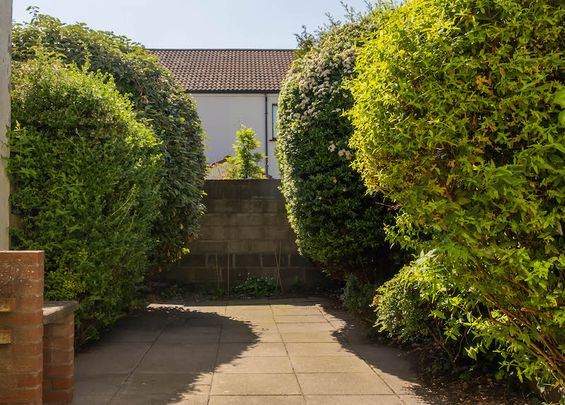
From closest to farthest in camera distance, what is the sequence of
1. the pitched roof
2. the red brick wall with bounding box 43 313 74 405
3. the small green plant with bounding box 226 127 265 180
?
1. the red brick wall with bounding box 43 313 74 405
2. the small green plant with bounding box 226 127 265 180
3. the pitched roof

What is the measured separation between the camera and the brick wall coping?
3.90 metres

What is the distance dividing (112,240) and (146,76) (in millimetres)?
3088

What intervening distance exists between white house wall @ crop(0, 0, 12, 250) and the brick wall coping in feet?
3.52

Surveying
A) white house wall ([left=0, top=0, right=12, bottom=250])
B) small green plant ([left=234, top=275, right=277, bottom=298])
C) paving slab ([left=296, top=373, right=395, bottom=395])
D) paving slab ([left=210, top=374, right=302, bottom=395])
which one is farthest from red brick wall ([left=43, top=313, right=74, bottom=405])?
small green plant ([left=234, top=275, right=277, bottom=298])

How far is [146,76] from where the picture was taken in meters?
7.51

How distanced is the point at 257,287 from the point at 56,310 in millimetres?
5996

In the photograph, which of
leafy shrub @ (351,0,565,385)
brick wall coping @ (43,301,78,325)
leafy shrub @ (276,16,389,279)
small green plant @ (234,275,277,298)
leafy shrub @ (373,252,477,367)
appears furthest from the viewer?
small green plant @ (234,275,277,298)

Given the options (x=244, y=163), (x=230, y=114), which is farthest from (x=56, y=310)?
(x=230, y=114)

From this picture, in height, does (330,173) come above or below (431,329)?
above

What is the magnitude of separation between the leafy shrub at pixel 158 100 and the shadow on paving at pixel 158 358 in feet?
3.24

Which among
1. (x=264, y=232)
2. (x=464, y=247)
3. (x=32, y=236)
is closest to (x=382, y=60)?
(x=464, y=247)

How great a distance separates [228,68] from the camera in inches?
956

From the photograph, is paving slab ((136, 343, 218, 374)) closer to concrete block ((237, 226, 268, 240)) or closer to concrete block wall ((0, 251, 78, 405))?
concrete block wall ((0, 251, 78, 405))

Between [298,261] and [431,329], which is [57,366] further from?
[298,261]
